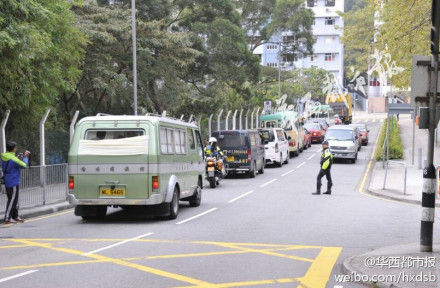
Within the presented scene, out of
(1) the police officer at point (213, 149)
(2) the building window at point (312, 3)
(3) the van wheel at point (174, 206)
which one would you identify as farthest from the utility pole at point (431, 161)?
(2) the building window at point (312, 3)

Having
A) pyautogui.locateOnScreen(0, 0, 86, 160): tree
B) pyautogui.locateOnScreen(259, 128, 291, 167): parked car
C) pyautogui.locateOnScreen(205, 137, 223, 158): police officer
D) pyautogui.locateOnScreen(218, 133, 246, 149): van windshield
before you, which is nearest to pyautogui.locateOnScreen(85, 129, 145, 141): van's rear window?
pyautogui.locateOnScreen(0, 0, 86, 160): tree

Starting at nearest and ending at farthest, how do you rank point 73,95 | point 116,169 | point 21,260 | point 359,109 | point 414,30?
1. point 21,260
2. point 116,169
3. point 414,30
4. point 73,95
5. point 359,109

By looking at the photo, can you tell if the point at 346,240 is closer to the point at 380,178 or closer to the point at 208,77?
the point at 380,178

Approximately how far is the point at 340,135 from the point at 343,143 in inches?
36.6

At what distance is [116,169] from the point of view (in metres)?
14.6

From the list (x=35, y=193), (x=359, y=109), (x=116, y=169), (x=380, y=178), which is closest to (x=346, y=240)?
(x=116, y=169)

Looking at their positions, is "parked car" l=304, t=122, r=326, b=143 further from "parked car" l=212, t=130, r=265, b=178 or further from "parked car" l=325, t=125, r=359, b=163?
"parked car" l=212, t=130, r=265, b=178

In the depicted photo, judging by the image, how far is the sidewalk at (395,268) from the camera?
27.0 feet

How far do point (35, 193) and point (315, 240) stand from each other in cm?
887

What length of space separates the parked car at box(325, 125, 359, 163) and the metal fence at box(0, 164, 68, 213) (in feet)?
65.0

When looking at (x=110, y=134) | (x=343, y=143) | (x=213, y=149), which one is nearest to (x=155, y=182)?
(x=110, y=134)

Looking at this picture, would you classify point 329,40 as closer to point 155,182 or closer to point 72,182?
point 155,182

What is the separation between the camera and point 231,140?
28156 millimetres

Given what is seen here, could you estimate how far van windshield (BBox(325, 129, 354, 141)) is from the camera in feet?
122
